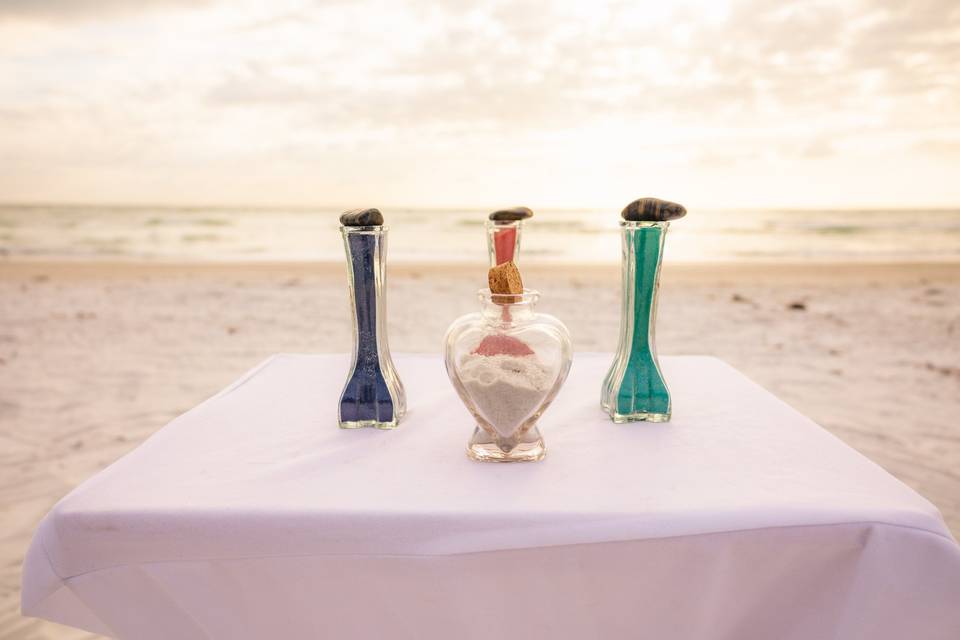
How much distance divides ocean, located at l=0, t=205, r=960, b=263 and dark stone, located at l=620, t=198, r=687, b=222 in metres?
8.73

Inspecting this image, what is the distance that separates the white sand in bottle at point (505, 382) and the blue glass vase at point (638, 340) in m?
0.23

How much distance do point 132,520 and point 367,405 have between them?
1.15ft

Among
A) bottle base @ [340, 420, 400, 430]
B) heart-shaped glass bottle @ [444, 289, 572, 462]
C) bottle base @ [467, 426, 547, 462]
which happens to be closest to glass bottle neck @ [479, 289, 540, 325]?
heart-shaped glass bottle @ [444, 289, 572, 462]

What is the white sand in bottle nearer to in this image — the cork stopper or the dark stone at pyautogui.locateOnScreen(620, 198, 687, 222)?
the cork stopper

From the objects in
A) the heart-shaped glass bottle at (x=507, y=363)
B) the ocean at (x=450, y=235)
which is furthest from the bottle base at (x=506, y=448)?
the ocean at (x=450, y=235)

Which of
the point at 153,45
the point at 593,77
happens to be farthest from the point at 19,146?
the point at 593,77

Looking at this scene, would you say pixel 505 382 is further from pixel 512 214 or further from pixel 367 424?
pixel 512 214

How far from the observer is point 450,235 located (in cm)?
1402

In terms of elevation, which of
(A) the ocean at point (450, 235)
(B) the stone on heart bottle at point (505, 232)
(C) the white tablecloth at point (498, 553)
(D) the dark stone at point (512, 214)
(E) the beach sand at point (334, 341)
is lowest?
(E) the beach sand at point (334, 341)

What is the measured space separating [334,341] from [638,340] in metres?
3.64

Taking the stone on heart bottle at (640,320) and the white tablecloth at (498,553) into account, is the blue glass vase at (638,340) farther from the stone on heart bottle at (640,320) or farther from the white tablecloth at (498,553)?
the white tablecloth at (498,553)

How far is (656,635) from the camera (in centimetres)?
73

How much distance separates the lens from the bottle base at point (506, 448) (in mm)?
826

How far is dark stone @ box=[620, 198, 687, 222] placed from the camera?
2.95 feet
